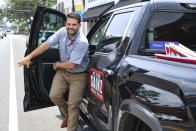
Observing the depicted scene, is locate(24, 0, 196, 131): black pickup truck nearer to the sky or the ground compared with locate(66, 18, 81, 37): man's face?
nearer to the ground

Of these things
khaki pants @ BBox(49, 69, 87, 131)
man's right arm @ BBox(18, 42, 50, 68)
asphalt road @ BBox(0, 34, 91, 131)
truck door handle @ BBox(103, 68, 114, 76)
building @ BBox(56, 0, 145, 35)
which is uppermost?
building @ BBox(56, 0, 145, 35)

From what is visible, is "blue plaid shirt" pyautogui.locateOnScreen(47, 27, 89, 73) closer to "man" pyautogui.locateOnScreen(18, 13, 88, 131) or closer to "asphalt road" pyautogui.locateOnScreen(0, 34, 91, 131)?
"man" pyautogui.locateOnScreen(18, 13, 88, 131)

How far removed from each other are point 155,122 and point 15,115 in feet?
11.5

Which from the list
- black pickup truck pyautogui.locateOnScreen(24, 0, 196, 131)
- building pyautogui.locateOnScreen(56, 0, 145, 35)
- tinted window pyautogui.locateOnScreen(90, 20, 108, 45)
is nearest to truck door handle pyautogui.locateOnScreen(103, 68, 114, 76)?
black pickup truck pyautogui.locateOnScreen(24, 0, 196, 131)

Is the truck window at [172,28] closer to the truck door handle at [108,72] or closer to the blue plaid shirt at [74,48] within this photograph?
the truck door handle at [108,72]

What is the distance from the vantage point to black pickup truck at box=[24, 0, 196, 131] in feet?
4.84

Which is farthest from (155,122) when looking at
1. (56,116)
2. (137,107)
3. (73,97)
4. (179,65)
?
(56,116)

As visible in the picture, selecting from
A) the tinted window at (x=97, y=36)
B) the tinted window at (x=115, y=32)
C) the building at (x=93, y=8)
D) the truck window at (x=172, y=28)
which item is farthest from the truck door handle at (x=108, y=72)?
the building at (x=93, y=8)

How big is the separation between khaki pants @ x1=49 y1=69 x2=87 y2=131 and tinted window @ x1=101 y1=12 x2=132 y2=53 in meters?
0.69

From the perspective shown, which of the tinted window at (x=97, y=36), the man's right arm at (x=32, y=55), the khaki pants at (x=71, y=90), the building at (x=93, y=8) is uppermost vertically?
the building at (x=93, y=8)

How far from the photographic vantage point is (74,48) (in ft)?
10.3

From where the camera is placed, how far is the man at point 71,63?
123 inches

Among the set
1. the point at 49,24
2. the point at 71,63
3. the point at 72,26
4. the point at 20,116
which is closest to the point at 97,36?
the point at 72,26

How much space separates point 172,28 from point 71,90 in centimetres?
161
